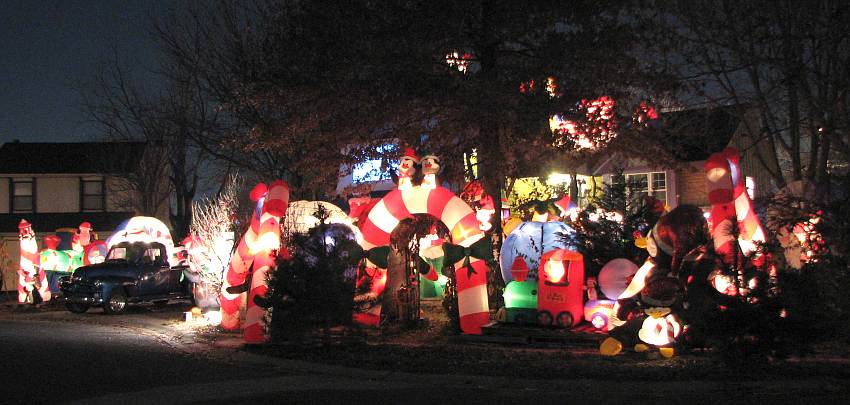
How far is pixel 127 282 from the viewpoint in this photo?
2136 cm

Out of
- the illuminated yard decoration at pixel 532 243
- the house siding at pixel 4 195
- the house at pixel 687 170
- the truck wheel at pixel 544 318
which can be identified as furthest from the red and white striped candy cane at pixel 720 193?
the house siding at pixel 4 195

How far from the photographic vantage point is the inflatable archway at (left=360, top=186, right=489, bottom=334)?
548 inches

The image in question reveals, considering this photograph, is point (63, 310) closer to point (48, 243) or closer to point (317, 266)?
point (48, 243)

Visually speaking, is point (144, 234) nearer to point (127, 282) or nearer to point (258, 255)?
point (127, 282)

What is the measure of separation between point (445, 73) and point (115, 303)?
38.6ft

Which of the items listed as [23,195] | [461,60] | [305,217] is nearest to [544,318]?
[461,60]

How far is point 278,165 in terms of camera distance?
2728cm

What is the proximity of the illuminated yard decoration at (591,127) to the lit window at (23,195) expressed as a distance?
1239 inches

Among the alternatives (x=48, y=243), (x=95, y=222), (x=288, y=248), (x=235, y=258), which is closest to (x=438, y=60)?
(x=288, y=248)

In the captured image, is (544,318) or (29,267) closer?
(544,318)

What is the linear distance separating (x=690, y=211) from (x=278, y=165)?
58.4ft

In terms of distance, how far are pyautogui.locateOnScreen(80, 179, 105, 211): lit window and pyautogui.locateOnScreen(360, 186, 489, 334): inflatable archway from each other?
91.4ft

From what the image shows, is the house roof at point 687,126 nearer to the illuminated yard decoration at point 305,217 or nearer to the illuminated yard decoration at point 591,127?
the illuminated yard decoration at point 591,127

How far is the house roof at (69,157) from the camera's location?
119ft
